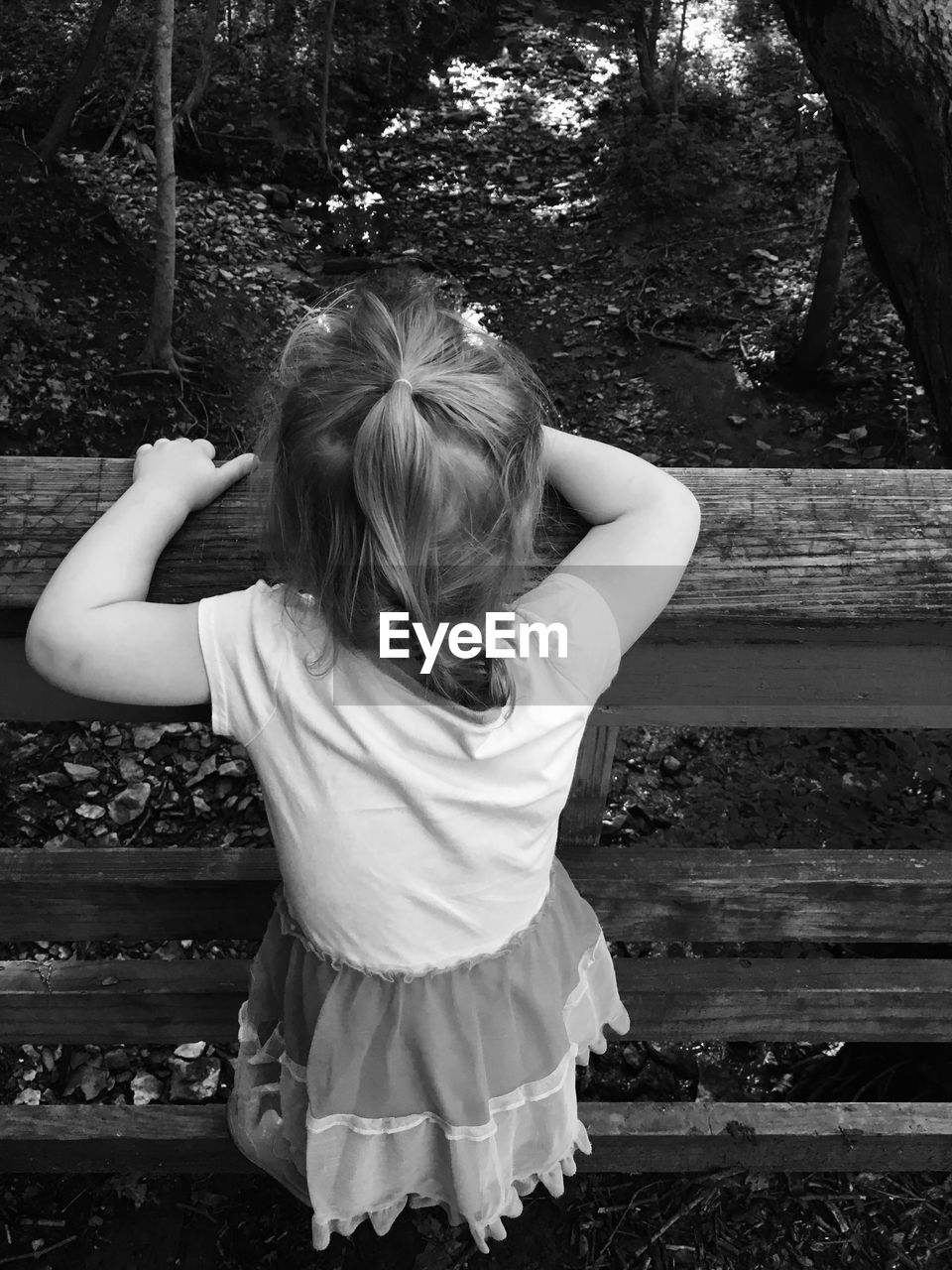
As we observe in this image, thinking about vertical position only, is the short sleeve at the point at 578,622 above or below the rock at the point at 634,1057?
above

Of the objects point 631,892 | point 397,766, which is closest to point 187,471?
point 397,766

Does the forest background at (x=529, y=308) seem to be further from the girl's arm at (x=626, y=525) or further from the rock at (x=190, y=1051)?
the girl's arm at (x=626, y=525)

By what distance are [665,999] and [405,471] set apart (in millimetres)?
1386

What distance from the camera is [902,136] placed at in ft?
8.18

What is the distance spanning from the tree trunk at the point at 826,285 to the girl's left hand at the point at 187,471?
5571mm

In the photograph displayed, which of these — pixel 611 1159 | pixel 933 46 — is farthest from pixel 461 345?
pixel 933 46

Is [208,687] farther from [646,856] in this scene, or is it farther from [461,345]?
[646,856]

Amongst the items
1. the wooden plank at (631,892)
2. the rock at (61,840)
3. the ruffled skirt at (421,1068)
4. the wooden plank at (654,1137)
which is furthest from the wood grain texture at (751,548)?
the rock at (61,840)

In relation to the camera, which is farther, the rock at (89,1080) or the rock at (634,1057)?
the rock at (634,1057)

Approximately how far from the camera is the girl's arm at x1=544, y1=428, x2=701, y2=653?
3.75 feet

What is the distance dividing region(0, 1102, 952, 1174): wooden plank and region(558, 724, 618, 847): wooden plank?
2.38 feet

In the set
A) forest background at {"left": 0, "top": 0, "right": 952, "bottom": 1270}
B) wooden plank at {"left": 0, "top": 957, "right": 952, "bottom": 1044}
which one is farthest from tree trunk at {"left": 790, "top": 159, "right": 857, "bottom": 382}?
wooden plank at {"left": 0, "top": 957, "right": 952, "bottom": 1044}

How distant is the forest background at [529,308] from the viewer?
7.68ft

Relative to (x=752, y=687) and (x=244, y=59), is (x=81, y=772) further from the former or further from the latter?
(x=244, y=59)
